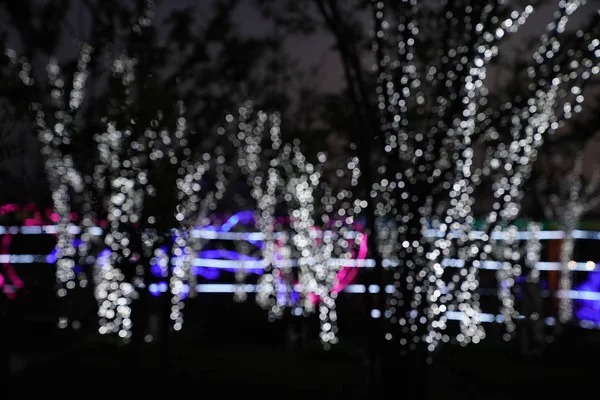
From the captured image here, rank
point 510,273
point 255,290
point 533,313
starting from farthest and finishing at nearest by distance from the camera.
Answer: point 255,290
point 510,273
point 533,313

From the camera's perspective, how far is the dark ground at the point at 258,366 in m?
8.68

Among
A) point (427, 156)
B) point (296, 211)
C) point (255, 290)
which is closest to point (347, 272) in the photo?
point (255, 290)

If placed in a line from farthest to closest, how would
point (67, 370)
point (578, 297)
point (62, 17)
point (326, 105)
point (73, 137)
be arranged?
point (578, 297) < point (326, 105) < point (67, 370) < point (62, 17) < point (73, 137)

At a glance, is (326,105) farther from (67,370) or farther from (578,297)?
(578,297)

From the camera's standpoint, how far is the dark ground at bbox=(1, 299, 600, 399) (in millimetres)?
8680

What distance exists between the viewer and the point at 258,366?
10766 millimetres

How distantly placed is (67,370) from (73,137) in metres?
4.29

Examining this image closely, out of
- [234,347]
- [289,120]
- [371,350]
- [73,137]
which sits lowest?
[234,347]

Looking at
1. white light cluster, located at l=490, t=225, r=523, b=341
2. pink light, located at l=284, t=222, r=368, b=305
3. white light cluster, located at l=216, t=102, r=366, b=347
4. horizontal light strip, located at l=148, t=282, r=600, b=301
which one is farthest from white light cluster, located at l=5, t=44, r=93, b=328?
white light cluster, located at l=490, t=225, r=523, b=341

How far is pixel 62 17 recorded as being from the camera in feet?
29.9

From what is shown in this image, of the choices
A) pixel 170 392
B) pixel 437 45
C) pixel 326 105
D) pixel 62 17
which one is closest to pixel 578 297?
pixel 326 105

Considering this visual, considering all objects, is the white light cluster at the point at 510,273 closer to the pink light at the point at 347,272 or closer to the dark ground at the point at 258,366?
the dark ground at the point at 258,366

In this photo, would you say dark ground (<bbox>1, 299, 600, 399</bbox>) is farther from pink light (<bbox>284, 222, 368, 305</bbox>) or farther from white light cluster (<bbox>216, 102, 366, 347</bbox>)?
pink light (<bbox>284, 222, 368, 305</bbox>)

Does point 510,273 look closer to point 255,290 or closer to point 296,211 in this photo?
point 296,211
